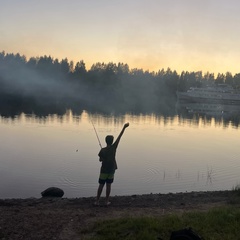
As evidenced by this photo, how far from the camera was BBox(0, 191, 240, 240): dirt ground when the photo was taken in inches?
309

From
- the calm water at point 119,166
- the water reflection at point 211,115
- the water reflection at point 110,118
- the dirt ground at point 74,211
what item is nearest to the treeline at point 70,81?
the water reflection at point 211,115

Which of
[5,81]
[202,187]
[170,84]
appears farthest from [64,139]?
[170,84]

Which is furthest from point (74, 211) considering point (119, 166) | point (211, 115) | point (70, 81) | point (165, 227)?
point (70, 81)

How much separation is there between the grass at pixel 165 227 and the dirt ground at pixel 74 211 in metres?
0.45

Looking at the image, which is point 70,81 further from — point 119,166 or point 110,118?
point 119,166

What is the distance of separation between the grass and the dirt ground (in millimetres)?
453

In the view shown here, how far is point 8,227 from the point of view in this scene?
8.05 meters

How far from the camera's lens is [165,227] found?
7828 millimetres

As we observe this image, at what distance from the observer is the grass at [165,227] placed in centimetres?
741

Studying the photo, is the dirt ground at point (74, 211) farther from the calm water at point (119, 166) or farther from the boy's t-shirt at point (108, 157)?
the calm water at point (119, 166)

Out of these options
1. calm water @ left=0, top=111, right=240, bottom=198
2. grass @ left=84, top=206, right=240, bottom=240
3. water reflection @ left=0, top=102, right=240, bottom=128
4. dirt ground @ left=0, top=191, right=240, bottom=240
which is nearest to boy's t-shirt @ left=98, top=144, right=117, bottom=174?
dirt ground @ left=0, top=191, right=240, bottom=240

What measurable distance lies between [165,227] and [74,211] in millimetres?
2838

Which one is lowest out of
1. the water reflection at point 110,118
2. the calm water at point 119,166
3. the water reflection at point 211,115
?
the water reflection at point 211,115

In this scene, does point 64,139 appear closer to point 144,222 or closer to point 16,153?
point 16,153
